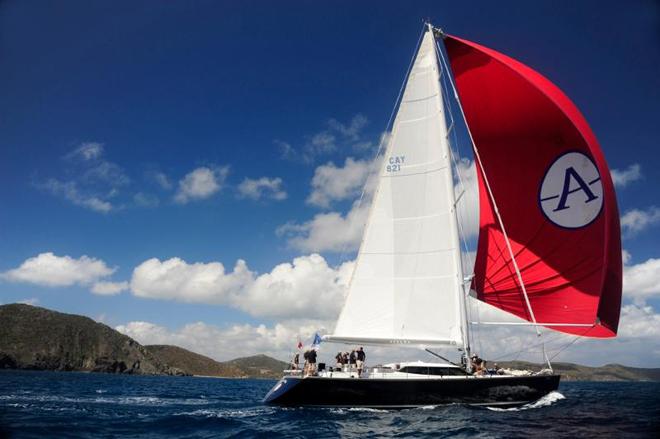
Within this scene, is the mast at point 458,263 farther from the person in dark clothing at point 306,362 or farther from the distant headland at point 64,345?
the distant headland at point 64,345

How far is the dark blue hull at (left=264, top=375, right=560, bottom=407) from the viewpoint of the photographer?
1639 centimetres

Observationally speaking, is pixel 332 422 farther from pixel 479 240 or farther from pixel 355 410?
pixel 479 240

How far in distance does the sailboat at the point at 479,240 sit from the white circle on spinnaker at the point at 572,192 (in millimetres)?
39

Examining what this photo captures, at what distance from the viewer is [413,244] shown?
750 inches

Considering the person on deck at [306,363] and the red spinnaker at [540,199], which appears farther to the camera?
the person on deck at [306,363]

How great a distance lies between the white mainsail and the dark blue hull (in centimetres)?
189

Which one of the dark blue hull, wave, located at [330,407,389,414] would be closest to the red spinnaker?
the dark blue hull

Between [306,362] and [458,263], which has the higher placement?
[458,263]

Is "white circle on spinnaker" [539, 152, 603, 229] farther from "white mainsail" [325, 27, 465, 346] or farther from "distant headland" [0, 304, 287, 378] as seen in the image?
"distant headland" [0, 304, 287, 378]

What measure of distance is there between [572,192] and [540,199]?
1237 millimetres

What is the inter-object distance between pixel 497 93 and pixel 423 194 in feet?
18.1

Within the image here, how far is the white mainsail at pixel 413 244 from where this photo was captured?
1822 centimetres

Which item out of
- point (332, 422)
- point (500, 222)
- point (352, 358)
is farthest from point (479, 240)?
point (332, 422)

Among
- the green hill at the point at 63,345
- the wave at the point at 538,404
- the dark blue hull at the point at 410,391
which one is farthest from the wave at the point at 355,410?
the green hill at the point at 63,345
